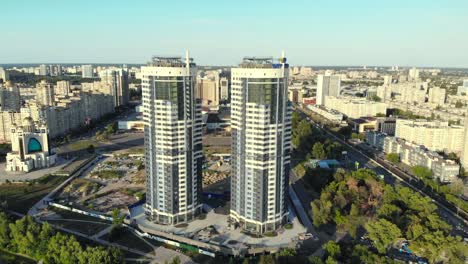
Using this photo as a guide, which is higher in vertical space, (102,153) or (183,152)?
(183,152)

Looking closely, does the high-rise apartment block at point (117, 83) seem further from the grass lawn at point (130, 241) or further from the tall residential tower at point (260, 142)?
the tall residential tower at point (260, 142)

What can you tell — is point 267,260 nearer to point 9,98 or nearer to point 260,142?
point 260,142

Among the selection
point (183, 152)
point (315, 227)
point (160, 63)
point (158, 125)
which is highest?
point (160, 63)

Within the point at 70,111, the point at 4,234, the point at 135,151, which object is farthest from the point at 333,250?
the point at 70,111

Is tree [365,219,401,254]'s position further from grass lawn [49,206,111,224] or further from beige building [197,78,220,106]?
beige building [197,78,220,106]

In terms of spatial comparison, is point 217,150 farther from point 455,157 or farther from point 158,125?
point 455,157

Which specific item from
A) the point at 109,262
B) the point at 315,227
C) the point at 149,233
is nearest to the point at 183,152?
the point at 149,233

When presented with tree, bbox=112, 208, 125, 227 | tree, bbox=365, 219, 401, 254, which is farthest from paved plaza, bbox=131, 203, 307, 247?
tree, bbox=365, 219, 401, 254
